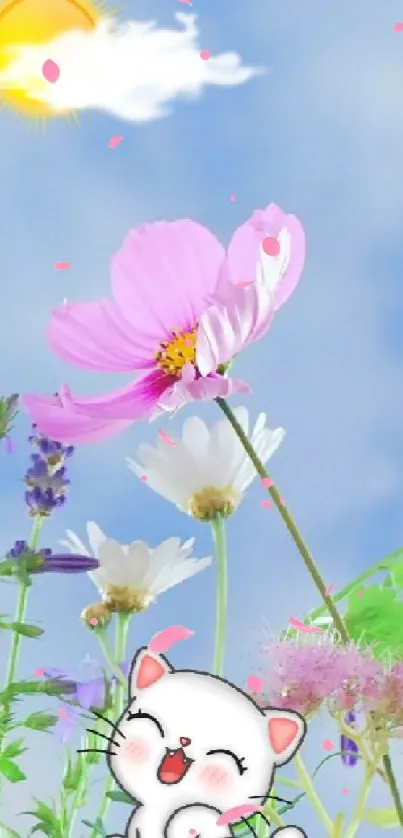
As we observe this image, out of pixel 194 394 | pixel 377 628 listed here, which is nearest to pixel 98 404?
pixel 194 394

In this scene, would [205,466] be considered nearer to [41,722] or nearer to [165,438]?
[165,438]

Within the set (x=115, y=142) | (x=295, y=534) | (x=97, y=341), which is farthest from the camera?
(x=115, y=142)

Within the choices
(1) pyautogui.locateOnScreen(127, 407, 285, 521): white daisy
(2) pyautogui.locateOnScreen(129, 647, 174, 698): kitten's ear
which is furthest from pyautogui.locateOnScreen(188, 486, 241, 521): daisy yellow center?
(2) pyautogui.locateOnScreen(129, 647, 174, 698): kitten's ear

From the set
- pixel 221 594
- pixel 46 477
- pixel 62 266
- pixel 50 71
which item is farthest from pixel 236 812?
pixel 50 71

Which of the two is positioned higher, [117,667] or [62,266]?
[62,266]

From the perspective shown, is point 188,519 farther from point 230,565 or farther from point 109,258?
point 109,258
